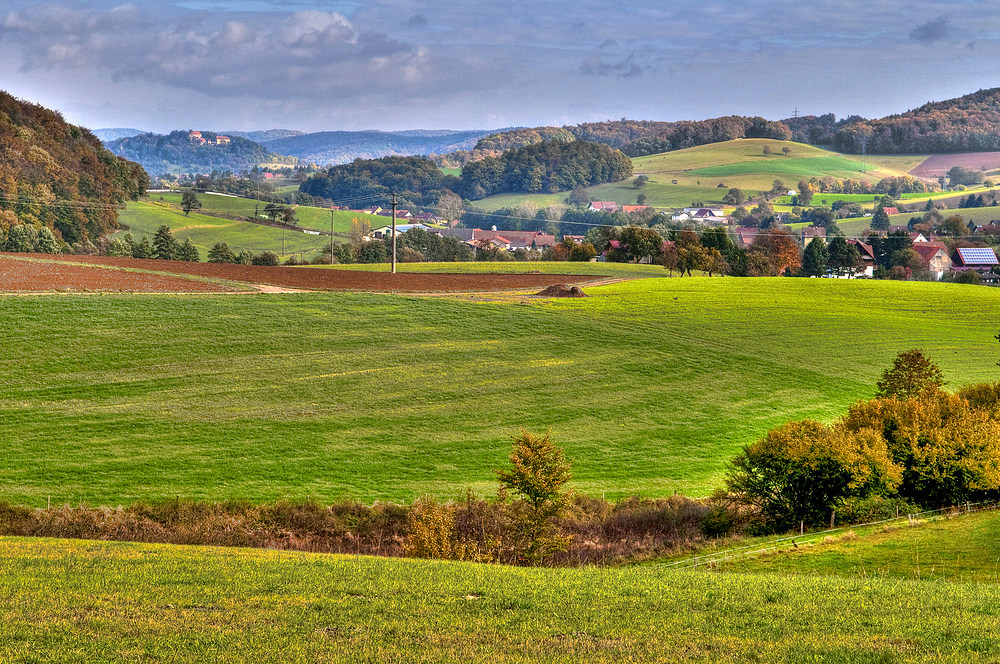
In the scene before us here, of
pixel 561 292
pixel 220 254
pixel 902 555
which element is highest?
pixel 220 254

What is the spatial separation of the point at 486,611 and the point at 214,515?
697 inches

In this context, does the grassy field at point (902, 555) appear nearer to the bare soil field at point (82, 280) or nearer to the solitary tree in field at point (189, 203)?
the bare soil field at point (82, 280)

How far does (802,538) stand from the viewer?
3275cm

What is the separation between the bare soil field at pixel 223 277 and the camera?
220 feet

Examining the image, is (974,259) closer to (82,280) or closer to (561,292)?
(561,292)

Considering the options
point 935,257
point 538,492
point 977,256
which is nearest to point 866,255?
point 935,257

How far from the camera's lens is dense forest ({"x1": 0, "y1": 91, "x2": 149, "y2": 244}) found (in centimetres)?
10381

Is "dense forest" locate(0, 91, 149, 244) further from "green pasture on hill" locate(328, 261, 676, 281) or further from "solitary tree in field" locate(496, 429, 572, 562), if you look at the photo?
"solitary tree in field" locate(496, 429, 572, 562)

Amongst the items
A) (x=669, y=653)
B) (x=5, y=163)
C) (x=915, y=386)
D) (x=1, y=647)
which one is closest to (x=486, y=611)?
(x=669, y=653)

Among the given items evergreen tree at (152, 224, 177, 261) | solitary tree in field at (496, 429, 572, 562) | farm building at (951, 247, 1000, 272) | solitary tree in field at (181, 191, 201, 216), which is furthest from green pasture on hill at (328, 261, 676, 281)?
solitary tree in field at (496, 429, 572, 562)

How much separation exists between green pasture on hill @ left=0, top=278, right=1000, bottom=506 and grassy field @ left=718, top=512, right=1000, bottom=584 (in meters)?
10.7

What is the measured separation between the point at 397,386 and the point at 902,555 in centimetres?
3111

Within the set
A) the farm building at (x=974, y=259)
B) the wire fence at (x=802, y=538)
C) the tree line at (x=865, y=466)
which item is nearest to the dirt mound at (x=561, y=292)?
the tree line at (x=865, y=466)

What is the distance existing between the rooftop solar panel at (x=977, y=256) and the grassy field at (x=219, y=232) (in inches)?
3887
